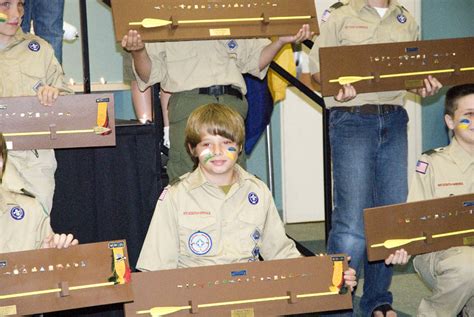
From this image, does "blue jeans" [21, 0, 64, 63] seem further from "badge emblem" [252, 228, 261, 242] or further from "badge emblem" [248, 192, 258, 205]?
"badge emblem" [252, 228, 261, 242]

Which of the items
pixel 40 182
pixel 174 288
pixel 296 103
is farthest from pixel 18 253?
pixel 296 103

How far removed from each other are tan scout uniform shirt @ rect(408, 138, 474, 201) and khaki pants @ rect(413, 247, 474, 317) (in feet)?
1.07

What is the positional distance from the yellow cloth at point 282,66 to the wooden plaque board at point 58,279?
244 centimetres

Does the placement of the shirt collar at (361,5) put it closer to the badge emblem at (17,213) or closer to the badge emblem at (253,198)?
the badge emblem at (253,198)

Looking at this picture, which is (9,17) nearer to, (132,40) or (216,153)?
(132,40)

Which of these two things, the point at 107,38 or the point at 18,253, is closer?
the point at 18,253

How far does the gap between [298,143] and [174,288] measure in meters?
4.12

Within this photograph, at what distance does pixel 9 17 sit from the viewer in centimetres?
392

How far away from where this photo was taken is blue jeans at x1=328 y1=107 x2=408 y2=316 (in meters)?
4.22

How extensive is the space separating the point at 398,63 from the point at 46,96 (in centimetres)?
167

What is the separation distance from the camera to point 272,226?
144 inches

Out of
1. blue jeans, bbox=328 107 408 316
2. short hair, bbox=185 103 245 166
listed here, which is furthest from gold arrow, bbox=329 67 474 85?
short hair, bbox=185 103 245 166

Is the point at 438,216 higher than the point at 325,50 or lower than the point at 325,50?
lower

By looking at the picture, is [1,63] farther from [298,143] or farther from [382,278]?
[298,143]
